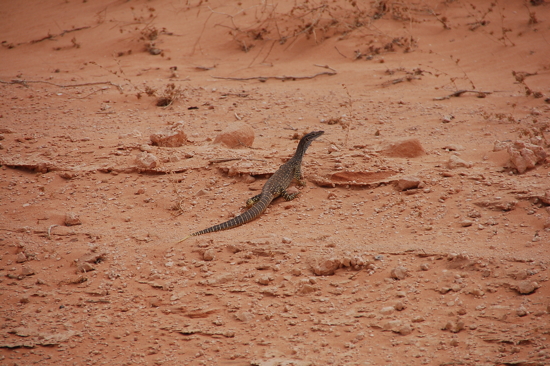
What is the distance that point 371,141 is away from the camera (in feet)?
23.5

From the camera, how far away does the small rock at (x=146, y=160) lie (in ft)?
21.2

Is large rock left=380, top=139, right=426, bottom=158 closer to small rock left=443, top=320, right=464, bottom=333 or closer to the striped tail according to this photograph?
the striped tail

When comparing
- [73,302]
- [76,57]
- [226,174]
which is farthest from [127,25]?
[73,302]

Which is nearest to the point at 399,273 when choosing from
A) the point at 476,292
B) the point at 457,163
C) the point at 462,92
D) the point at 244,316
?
the point at 476,292

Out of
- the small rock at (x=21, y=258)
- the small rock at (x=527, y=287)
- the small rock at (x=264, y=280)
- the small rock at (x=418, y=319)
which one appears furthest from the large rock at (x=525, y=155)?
the small rock at (x=21, y=258)

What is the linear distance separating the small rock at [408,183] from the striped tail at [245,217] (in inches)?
66.1

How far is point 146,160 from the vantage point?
6.49 meters

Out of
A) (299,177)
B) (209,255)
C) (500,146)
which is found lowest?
(209,255)

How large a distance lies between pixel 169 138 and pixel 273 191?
7.18 ft

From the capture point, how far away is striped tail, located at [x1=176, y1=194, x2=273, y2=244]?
5.40 m

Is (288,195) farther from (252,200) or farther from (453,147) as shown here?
(453,147)

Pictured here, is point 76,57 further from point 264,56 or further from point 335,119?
point 335,119

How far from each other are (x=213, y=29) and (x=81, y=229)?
9.68 metres

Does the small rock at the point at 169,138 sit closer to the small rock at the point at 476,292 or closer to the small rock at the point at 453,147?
the small rock at the point at 453,147
